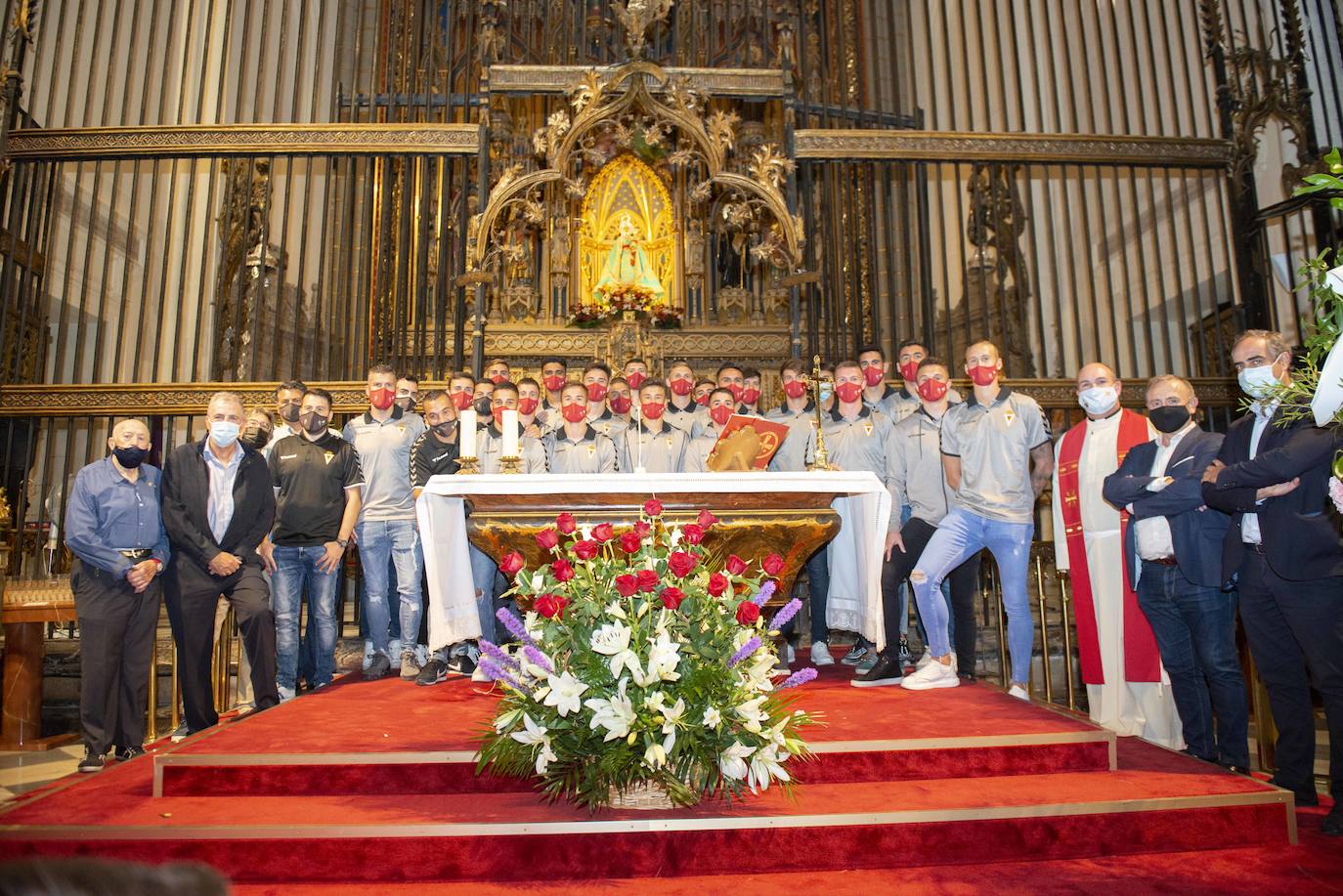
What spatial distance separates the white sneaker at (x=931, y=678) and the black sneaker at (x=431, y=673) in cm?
243

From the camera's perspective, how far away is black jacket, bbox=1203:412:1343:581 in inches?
126

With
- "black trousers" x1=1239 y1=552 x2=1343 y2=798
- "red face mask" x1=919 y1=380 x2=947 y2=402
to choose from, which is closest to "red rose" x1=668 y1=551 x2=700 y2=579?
"black trousers" x1=1239 y1=552 x2=1343 y2=798

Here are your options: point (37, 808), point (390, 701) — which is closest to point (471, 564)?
point (390, 701)

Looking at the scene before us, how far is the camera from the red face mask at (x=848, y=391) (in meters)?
5.33

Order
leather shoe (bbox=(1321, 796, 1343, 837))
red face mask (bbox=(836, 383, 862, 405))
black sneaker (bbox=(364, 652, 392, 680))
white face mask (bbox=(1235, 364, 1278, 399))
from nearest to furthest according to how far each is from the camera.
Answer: leather shoe (bbox=(1321, 796, 1343, 837))
white face mask (bbox=(1235, 364, 1278, 399))
black sneaker (bbox=(364, 652, 392, 680))
red face mask (bbox=(836, 383, 862, 405))

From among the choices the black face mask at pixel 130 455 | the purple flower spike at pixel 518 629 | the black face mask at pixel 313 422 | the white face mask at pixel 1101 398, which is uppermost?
the black face mask at pixel 313 422

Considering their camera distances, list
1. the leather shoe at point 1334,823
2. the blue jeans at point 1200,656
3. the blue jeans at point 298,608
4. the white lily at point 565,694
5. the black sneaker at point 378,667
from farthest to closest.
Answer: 1. the black sneaker at point 378,667
2. the blue jeans at point 298,608
3. the blue jeans at point 1200,656
4. the leather shoe at point 1334,823
5. the white lily at point 565,694

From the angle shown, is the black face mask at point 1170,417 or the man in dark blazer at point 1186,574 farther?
the black face mask at point 1170,417

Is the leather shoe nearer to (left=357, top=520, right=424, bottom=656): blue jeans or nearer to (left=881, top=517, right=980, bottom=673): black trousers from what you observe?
(left=881, top=517, right=980, bottom=673): black trousers

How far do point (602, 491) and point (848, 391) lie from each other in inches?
74.1

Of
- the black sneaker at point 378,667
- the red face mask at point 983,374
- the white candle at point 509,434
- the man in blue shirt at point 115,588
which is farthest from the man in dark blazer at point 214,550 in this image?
the red face mask at point 983,374

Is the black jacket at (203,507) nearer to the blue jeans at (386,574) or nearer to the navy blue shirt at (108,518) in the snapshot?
the navy blue shirt at (108,518)

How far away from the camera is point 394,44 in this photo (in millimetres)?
9531

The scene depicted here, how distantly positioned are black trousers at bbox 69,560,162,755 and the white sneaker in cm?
380
